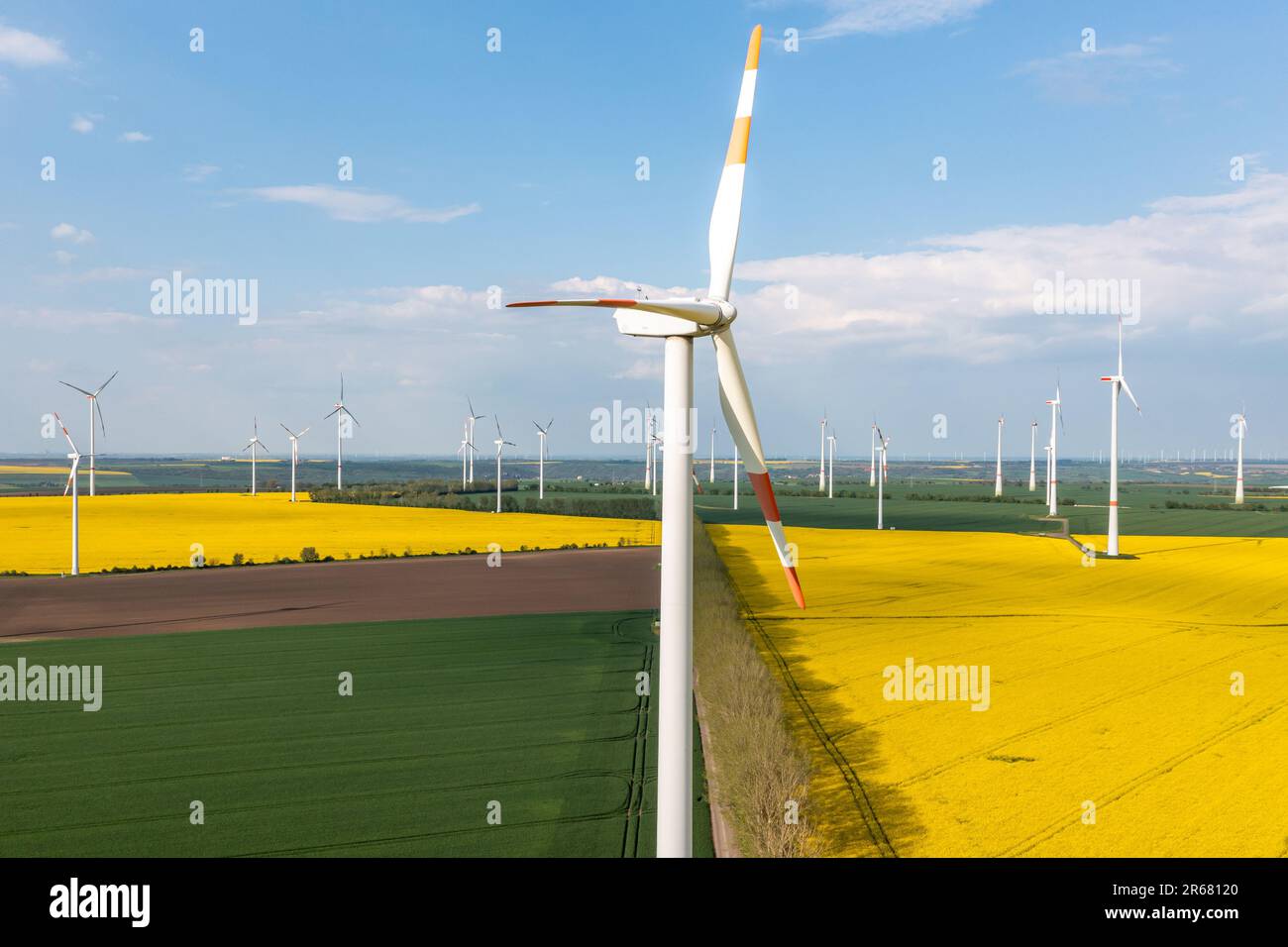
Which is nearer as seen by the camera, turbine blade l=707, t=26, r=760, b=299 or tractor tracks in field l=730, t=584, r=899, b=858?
turbine blade l=707, t=26, r=760, b=299

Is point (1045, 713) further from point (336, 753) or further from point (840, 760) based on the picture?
point (336, 753)

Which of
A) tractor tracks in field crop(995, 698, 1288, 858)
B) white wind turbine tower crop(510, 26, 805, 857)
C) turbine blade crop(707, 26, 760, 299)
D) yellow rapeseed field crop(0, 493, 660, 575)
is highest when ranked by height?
Answer: turbine blade crop(707, 26, 760, 299)

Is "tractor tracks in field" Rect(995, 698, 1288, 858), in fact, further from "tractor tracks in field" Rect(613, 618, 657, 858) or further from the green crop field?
"tractor tracks in field" Rect(613, 618, 657, 858)

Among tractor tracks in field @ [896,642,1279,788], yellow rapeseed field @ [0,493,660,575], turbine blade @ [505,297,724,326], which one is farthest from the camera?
yellow rapeseed field @ [0,493,660,575]

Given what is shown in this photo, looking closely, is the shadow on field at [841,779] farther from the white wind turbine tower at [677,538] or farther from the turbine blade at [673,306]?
the turbine blade at [673,306]

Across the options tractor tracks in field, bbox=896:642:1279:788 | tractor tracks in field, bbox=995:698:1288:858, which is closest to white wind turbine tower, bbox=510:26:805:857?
tractor tracks in field, bbox=995:698:1288:858
